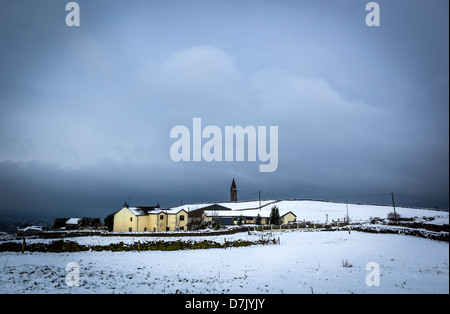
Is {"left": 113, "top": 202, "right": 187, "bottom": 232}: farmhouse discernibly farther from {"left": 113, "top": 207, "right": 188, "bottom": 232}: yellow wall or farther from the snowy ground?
the snowy ground

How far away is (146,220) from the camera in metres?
60.1

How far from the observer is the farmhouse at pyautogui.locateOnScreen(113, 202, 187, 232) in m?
58.0

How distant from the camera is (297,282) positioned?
13242mm

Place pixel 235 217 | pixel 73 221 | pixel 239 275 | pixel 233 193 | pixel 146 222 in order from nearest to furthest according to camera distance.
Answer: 1. pixel 239 275
2. pixel 146 222
3. pixel 73 221
4. pixel 235 217
5. pixel 233 193

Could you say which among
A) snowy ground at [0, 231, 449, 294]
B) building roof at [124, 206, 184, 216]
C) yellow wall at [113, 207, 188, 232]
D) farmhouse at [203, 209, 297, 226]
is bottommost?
farmhouse at [203, 209, 297, 226]

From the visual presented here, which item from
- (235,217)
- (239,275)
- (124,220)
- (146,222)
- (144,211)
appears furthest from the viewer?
(235,217)

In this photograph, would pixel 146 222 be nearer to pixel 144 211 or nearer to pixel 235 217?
pixel 144 211

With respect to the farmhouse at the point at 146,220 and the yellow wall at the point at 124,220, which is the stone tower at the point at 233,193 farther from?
the yellow wall at the point at 124,220

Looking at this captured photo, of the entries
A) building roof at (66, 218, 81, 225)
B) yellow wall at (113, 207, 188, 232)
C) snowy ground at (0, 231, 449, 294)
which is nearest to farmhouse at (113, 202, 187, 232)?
yellow wall at (113, 207, 188, 232)

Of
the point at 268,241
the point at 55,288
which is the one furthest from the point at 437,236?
the point at 55,288

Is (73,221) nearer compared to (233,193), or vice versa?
(73,221)

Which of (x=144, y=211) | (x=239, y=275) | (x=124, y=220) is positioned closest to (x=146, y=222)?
(x=144, y=211)
